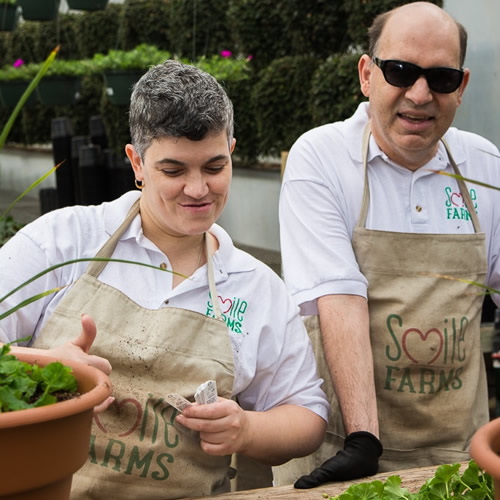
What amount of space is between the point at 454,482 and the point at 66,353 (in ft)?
2.29

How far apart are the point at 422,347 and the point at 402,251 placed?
25 centimetres

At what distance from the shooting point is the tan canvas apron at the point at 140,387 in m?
1.90

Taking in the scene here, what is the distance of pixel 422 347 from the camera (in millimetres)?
2367

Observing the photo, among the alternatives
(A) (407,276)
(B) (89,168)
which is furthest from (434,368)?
(B) (89,168)

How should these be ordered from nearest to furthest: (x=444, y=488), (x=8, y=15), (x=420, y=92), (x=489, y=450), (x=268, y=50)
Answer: (x=489, y=450), (x=444, y=488), (x=420, y=92), (x=268, y=50), (x=8, y=15)

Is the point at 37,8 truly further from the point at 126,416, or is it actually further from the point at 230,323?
the point at 126,416

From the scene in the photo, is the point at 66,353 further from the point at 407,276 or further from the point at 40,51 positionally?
the point at 40,51

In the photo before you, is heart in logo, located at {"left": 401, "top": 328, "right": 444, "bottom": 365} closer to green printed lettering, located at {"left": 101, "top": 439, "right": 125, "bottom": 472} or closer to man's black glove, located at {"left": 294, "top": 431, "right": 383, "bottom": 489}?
man's black glove, located at {"left": 294, "top": 431, "right": 383, "bottom": 489}

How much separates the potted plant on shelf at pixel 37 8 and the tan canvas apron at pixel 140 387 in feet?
16.0

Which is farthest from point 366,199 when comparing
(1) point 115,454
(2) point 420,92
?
(1) point 115,454

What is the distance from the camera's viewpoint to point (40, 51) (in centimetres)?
1131

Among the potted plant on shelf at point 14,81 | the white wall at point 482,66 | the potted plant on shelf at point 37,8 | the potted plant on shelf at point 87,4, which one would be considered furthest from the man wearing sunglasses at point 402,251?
the potted plant on shelf at point 14,81

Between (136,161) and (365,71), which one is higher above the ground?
(365,71)

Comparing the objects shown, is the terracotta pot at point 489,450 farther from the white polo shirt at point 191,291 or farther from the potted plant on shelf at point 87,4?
the potted plant on shelf at point 87,4
